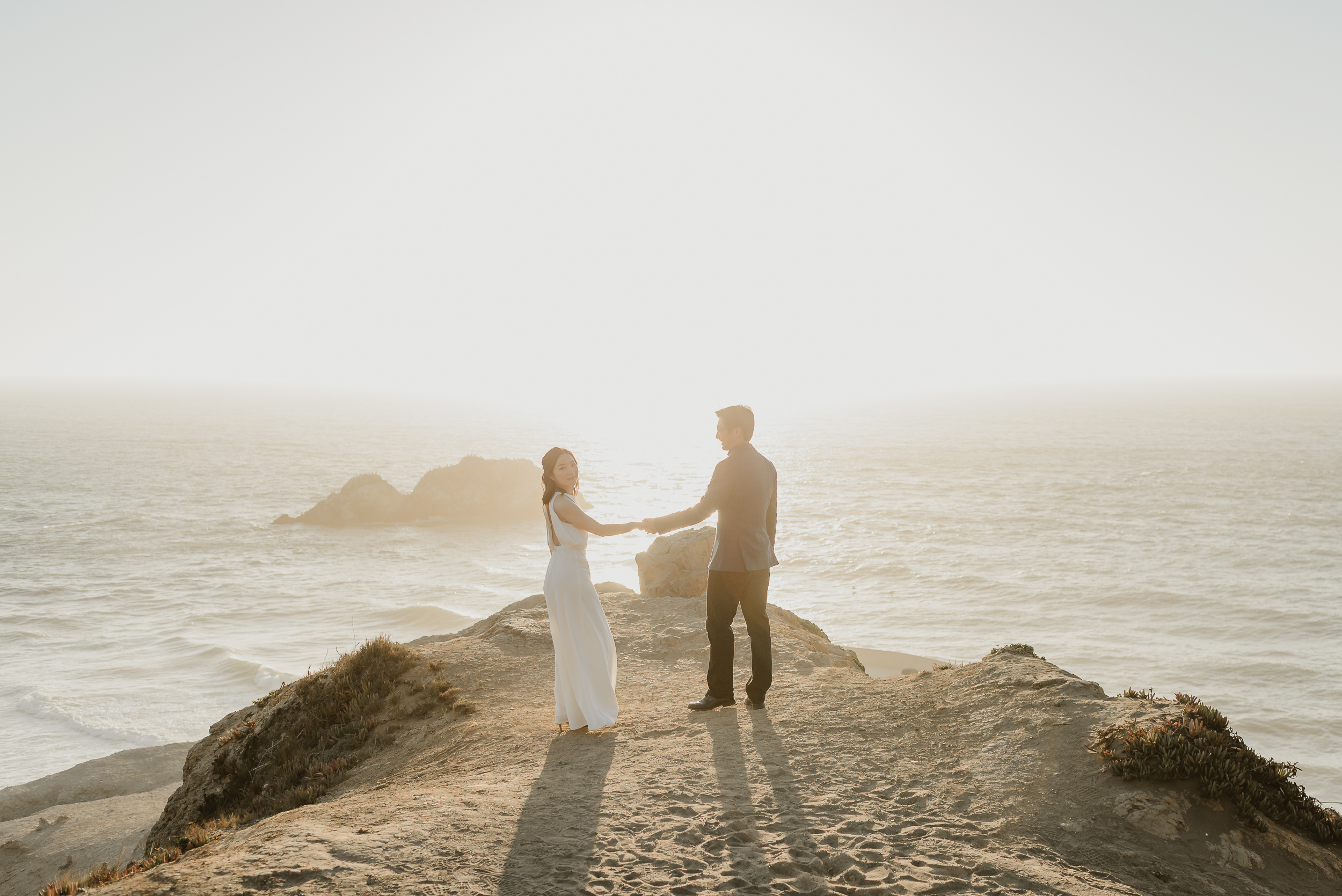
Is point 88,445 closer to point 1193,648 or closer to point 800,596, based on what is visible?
point 800,596

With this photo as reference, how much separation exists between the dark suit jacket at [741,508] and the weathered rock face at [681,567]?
930 cm

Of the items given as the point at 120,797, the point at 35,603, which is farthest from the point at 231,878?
the point at 35,603

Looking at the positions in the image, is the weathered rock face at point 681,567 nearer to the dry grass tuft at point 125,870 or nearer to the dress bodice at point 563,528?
the dress bodice at point 563,528

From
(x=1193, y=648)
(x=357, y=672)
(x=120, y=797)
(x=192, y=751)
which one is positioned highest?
(x=357, y=672)

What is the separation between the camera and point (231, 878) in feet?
17.3

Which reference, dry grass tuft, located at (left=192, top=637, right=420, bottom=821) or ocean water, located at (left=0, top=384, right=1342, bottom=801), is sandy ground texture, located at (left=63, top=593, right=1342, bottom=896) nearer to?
dry grass tuft, located at (left=192, top=637, right=420, bottom=821)

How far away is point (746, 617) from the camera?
847 cm

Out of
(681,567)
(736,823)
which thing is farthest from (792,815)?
(681,567)

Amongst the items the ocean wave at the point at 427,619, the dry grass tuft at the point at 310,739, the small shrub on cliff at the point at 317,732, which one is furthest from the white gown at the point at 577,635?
the ocean wave at the point at 427,619

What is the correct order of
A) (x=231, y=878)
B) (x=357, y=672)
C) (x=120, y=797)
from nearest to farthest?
(x=231, y=878) → (x=357, y=672) → (x=120, y=797)

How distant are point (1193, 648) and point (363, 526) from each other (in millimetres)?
56289

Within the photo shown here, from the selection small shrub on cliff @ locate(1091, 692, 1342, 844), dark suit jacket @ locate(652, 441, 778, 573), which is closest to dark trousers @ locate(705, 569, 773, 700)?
dark suit jacket @ locate(652, 441, 778, 573)

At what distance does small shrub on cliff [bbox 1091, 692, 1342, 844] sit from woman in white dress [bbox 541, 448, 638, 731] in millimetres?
5003

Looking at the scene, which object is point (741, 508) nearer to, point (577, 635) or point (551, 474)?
point (551, 474)
